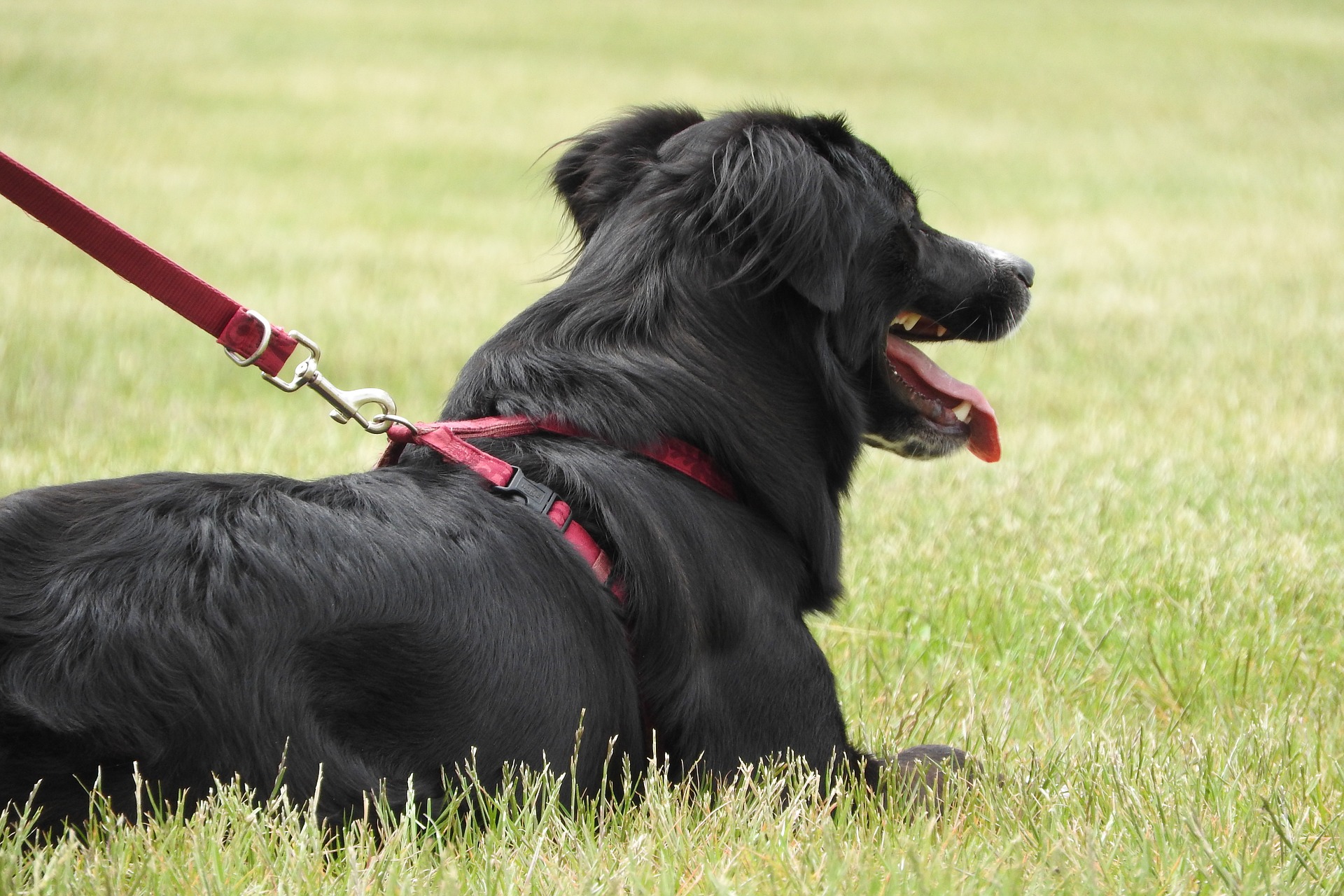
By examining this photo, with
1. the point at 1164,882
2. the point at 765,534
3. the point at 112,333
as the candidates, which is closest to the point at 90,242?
the point at 765,534

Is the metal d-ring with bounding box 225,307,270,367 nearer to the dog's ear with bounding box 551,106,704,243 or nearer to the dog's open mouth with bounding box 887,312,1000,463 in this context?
the dog's ear with bounding box 551,106,704,243

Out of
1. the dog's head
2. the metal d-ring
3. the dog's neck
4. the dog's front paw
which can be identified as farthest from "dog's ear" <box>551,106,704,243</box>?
the dog's front paw

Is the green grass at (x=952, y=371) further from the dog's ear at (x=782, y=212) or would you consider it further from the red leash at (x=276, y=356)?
the dog's ear at (x=782, y=212)

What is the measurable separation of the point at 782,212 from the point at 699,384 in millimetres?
369

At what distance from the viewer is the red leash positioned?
2279 millimetres

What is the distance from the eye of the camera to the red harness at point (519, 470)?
7.41ft

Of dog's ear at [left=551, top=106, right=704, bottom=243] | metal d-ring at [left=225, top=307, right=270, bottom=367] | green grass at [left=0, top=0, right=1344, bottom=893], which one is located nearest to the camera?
green grass at [left=0, top=0, right=1344, bottom=893]

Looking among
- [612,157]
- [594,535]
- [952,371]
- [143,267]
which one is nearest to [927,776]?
[594,535]

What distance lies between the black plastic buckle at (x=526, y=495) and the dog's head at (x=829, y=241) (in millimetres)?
600

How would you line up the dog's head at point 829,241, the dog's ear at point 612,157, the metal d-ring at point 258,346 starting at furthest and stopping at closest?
the dog's ear at point 612,157, the dog's head at point 829,241, the metal d-ring at point 258,346

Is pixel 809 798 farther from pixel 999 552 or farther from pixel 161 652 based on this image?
pixel 999 552

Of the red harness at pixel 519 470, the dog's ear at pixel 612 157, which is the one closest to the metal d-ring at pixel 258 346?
the red harness at pixel 519 470

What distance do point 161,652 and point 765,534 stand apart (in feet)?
3.78

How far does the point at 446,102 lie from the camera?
2025cm
